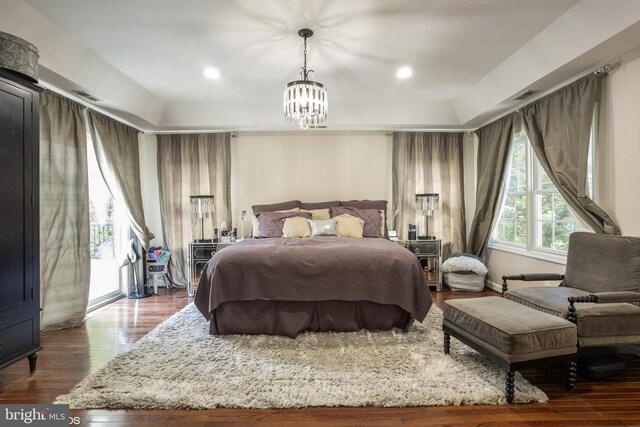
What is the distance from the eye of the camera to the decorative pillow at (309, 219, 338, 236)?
4141 millimetres

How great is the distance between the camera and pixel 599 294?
215 centimetres

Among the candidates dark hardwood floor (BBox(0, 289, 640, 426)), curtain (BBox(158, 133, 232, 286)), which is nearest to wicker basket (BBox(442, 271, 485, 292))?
dark hardwood floor (BBox(0, 289, 640, 426))

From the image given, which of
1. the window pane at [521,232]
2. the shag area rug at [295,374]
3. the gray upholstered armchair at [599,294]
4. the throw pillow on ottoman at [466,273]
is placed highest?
the window pane at [521,232]

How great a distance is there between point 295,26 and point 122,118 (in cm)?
279

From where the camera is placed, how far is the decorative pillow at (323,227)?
13.6 feet

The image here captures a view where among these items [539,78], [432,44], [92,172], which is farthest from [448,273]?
[92,172]

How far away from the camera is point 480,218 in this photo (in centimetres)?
475

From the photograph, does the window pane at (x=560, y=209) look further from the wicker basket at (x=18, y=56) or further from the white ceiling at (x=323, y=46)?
the wicker basket at (x=18, y=56)

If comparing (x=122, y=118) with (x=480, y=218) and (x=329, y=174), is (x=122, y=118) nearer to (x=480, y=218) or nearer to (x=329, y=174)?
(x=329, y=174)

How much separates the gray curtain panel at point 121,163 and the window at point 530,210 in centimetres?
485

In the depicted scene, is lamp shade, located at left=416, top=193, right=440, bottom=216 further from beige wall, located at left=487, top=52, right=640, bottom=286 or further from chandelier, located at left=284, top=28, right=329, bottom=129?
chandelier, located at left=284, top=28, right=329, bottom=129

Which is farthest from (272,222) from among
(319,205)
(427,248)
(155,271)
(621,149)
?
(621,149)

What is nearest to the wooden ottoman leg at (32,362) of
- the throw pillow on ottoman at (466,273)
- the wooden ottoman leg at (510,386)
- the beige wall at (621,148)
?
the wooden ottoman leg at (510,386)
